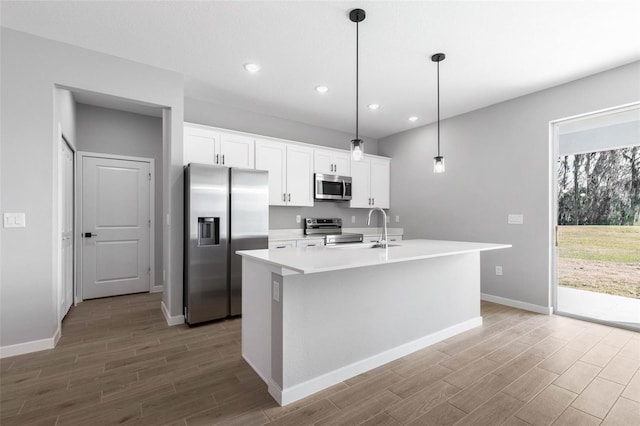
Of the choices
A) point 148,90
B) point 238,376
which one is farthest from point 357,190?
point 238,376

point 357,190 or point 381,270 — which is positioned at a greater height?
point 357,190

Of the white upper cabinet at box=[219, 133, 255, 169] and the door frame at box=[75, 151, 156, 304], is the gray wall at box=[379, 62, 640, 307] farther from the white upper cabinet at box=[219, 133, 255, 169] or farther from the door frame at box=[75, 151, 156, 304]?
the door frame at box=[75, 151, 156, 304]

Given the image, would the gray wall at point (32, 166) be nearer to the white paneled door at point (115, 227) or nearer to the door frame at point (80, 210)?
the door frame at point (80, 210)

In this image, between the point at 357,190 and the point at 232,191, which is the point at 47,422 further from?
the point at 357,190

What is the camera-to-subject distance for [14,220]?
2553 millimetres

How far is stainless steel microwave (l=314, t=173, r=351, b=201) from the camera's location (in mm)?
4836

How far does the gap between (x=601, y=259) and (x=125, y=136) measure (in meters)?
6.40

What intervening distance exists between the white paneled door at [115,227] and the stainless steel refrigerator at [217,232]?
1729 millimetres

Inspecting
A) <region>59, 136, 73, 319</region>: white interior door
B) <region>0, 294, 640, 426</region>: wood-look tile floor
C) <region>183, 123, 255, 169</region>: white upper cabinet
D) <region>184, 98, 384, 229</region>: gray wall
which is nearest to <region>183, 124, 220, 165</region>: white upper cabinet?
<region>183, 123, 255, 169</region>: white upper cabinet

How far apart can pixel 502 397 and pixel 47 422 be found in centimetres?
278

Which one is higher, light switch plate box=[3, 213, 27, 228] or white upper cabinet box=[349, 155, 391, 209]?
white upper cabinet box=[349, 155, 391, 209]

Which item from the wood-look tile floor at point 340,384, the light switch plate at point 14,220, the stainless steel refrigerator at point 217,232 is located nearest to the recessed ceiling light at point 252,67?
the stainless steel refrigerator at point 217,232

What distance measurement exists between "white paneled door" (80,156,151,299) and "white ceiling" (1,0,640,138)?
1711mm

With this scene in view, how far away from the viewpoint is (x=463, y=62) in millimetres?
3057
